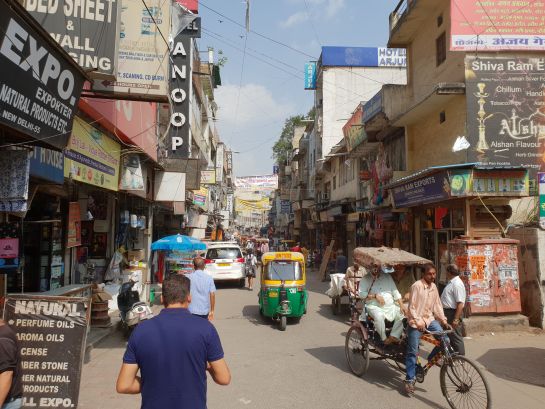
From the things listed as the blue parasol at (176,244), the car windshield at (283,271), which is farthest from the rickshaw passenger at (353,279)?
the blue parasol at (176,244)

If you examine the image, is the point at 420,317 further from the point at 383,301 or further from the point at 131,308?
the point at 131,308

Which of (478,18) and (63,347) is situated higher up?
(478,18)

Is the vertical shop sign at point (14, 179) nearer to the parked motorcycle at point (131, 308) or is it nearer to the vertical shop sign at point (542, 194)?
the parked motorcycle at point (131, 308)

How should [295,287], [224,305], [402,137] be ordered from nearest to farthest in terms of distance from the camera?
[295,287], [224,305], [402,137]

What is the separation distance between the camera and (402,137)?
17281 mm

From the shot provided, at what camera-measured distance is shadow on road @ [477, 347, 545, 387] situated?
681 cm

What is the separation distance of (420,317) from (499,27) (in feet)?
34.1

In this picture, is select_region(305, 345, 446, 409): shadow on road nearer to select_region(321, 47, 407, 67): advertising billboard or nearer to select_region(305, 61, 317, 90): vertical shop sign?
select_region(321, 47, 407, 67): advertising billboard

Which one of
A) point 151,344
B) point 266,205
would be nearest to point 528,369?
point 151,344

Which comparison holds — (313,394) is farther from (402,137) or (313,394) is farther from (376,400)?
(402,137)

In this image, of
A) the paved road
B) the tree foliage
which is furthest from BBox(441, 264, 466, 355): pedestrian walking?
the tree foliage

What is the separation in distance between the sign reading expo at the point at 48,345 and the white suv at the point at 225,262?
1280cm

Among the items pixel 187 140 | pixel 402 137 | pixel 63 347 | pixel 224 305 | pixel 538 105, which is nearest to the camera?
pixel 63 347

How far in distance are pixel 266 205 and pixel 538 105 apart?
127 feet
